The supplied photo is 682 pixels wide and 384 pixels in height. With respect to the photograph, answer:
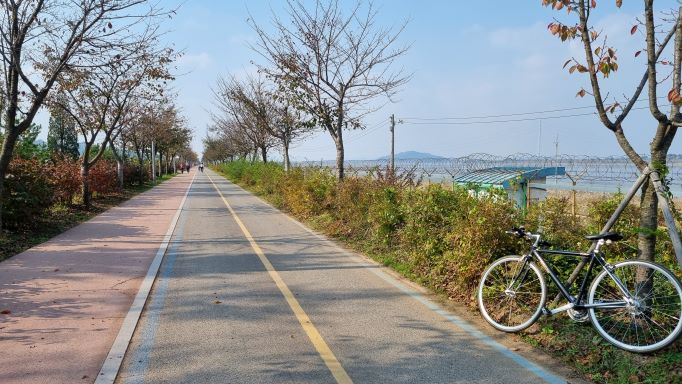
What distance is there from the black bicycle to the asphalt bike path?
1.97ft

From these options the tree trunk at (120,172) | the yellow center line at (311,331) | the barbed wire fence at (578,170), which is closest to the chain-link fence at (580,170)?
the barbed wire fence at (578,170)

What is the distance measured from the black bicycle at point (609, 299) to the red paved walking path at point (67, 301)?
4.08m

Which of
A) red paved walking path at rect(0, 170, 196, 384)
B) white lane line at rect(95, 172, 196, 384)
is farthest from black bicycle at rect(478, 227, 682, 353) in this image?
red paved walking path at rect(0, 170, 196, 384)

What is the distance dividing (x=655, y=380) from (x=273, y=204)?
19.1 m

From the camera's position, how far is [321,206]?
16.3m

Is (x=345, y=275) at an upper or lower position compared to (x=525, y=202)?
lower

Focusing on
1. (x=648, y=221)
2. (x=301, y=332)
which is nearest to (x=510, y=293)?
(x=648, y=221)

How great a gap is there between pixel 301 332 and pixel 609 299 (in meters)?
2.98

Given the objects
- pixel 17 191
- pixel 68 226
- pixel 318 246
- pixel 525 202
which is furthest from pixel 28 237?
pixel 525 202

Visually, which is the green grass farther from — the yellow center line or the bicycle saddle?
the bicycle saddle

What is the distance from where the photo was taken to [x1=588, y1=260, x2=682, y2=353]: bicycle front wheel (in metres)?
4.50

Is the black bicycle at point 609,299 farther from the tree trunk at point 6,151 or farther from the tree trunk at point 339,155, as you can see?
the tree trunk at point 339,155

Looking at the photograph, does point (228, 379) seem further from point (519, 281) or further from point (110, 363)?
point (519, 281)

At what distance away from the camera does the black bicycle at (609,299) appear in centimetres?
456
